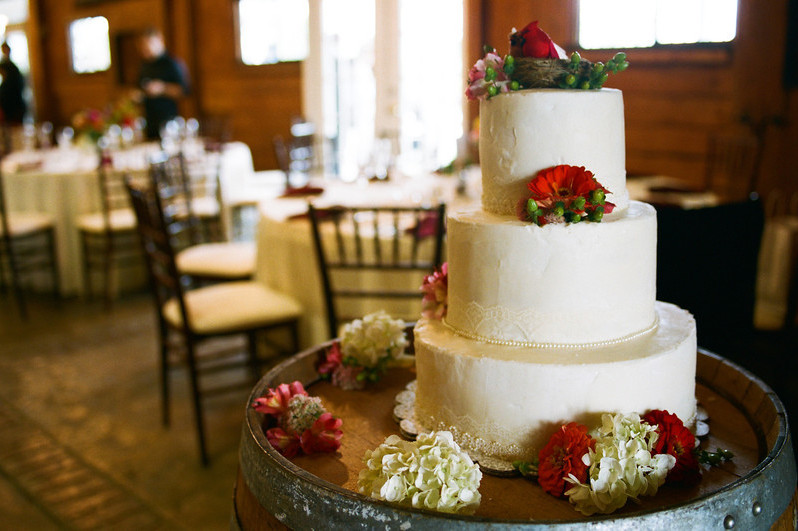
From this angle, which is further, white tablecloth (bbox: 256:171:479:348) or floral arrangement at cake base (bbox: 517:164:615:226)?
white tablecloth (bbox: 256:171:479:348)

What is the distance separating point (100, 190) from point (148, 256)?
2.35 meters

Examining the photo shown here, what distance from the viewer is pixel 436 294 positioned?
1.45 meters

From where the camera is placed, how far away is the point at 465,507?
1.02m

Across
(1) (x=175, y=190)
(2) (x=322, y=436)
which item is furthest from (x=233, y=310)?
(2) (x=322, y=436)

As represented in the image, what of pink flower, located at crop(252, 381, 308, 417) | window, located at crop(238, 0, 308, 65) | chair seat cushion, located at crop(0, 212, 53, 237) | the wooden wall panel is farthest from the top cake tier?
the wooden wall panel

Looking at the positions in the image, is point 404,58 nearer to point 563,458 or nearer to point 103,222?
point 103,222

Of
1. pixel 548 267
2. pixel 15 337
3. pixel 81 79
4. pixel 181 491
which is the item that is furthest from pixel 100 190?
pixel 81 79

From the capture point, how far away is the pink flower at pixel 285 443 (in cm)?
126

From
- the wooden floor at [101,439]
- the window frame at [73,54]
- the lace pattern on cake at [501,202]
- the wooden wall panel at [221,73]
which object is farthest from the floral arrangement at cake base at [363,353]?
the window frame at [73,54]

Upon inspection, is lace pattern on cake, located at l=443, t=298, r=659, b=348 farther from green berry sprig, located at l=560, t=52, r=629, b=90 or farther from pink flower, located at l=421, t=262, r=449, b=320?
green berry sprig, located at l=560, t=52, r=629, b=90

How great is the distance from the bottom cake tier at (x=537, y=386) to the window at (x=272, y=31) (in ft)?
24.0

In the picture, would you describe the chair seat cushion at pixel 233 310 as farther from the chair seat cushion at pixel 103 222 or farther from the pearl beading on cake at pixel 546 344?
the chair seat cushion at pixel 103 222

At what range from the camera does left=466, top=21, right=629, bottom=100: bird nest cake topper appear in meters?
1.24

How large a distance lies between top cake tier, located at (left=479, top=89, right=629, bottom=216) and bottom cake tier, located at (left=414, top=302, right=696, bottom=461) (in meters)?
0.27
